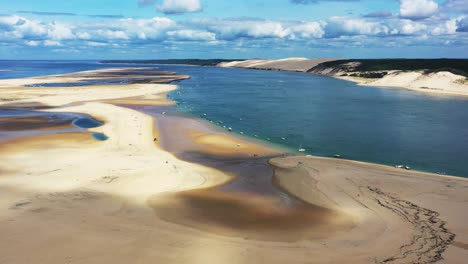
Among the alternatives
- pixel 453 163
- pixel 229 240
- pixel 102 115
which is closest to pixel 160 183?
pixel 229 240

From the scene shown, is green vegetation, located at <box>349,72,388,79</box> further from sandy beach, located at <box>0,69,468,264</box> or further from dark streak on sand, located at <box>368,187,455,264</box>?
dark streak on sand, located at <box>368,187,455,264</box>

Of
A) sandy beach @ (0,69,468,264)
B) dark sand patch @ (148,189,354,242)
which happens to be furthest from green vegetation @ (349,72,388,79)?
dark sand patch @ (148,189,354,242)

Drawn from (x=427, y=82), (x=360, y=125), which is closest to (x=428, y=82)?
(x=427, y=82)

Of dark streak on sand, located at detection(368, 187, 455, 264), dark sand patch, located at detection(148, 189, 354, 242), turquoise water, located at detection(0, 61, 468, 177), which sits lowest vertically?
dark sand patch, located at detection(148, 189, 354, 242)

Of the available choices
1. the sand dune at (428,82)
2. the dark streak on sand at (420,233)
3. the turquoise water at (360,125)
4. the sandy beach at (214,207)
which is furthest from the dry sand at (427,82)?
the dark streak on sand at (420,233)

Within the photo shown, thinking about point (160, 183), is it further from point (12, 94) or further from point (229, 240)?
point (12, 94)

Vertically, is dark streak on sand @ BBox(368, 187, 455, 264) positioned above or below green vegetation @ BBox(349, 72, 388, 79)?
below

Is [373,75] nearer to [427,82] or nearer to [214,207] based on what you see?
[427,82]

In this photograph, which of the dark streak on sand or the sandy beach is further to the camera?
the sandy beach
